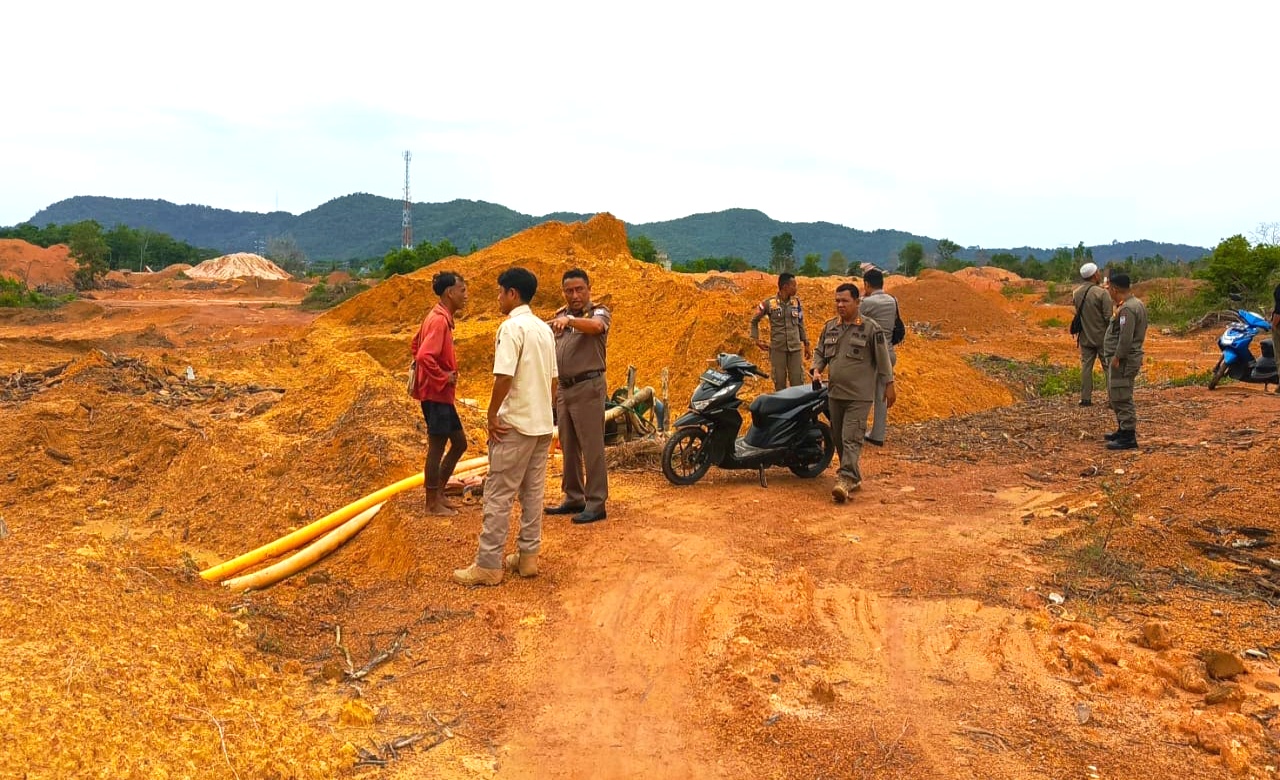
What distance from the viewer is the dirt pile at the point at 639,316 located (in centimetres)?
1245

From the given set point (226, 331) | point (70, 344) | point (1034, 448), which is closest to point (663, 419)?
point (1034, 448)

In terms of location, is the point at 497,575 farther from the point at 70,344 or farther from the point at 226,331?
the point at 226,331

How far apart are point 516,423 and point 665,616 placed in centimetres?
128

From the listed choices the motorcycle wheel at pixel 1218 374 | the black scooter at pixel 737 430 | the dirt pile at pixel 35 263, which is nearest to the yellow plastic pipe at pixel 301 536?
the black scooter at pixel 737 430

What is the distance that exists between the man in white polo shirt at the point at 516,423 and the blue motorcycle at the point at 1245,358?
9.63 metres

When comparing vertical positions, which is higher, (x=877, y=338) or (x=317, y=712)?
(x=877, y=338)

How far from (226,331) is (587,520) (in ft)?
66.6

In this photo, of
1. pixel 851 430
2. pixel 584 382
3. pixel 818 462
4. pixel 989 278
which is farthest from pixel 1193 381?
pixel 989 278

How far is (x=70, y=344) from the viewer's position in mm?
17594

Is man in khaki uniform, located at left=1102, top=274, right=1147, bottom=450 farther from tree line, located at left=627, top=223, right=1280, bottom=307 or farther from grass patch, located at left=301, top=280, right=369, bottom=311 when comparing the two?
grass patch, located at left=301, top=280, right=369, bottom=311

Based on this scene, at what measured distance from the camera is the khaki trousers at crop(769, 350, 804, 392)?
8820 mm

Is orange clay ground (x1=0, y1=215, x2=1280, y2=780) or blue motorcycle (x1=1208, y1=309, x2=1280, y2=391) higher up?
blue motorcycle (x1=1208, y1=309, x2=1280, y2=391)

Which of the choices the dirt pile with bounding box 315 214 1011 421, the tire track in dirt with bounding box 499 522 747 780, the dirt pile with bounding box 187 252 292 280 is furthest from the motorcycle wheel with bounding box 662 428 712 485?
the dirt pile with bounding box 187 252 292 280

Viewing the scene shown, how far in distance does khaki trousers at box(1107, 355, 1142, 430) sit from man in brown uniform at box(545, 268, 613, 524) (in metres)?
5.01
